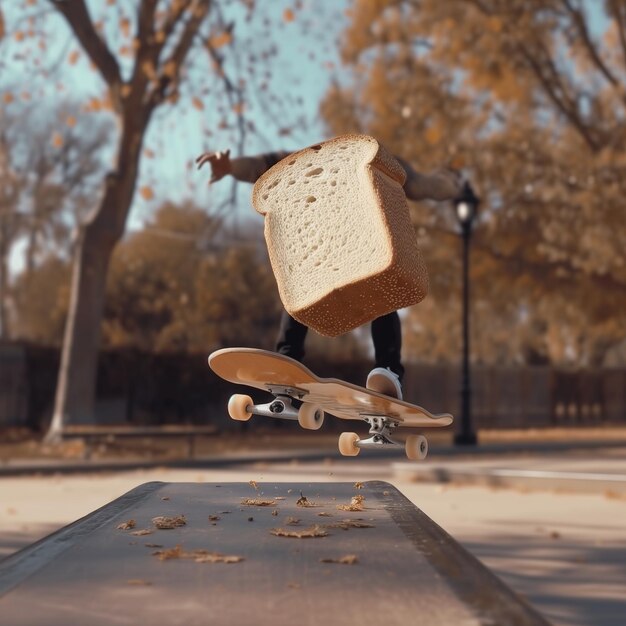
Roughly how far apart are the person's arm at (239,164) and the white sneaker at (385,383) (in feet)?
4.47

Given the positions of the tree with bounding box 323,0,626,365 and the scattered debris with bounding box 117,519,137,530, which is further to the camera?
the tree with bounding box 323,0,626,365

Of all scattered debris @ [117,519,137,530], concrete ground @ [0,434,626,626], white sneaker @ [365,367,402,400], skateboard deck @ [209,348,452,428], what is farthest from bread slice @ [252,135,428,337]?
concrete ground @ [0,434,626,626]

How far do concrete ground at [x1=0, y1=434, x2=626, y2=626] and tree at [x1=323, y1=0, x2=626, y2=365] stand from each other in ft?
22.3

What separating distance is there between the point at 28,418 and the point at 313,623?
23591mm

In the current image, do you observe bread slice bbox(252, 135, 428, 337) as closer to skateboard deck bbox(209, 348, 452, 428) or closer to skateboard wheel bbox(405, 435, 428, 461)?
skateboard deck bbox(209, 348, 452, 428)

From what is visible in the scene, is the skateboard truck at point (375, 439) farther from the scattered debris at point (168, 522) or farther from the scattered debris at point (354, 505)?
the scattered debris at point (168, 522)

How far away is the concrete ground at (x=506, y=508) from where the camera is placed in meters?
6.71

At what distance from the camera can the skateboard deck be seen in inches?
221

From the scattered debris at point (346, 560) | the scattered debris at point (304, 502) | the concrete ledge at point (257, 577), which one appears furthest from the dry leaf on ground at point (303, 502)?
the scattered debris at point (346, 560)

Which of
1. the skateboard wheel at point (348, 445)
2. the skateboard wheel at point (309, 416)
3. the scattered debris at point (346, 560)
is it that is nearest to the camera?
the scattered debris at point (346, 560)

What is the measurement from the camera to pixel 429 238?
89.6ft

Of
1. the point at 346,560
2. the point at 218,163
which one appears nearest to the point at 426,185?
the point at 218,163

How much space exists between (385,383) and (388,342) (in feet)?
0.95

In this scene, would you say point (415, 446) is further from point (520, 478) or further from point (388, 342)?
point (520, 478)
